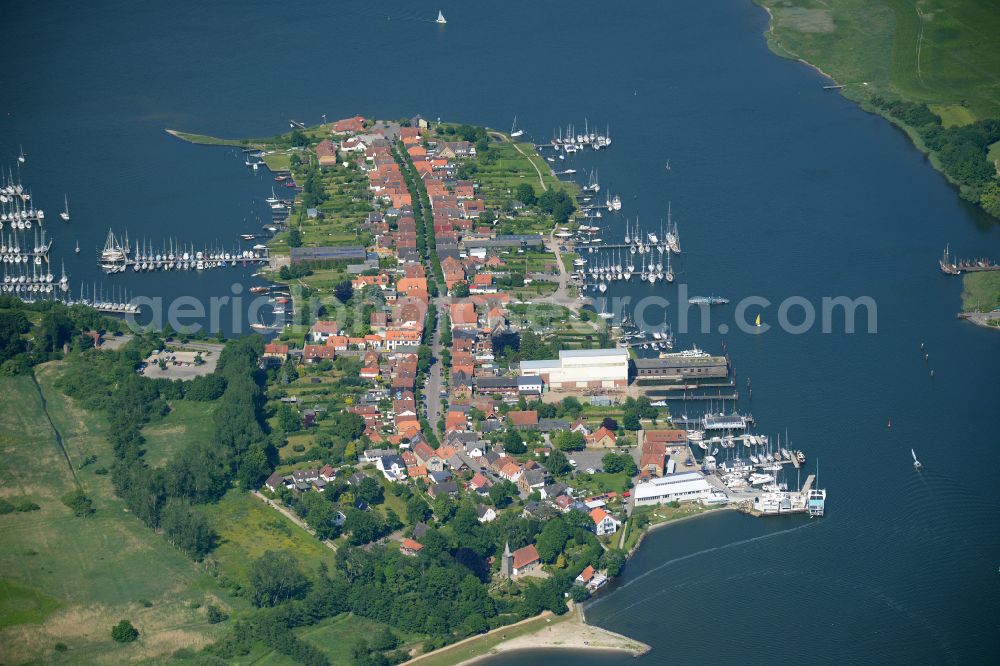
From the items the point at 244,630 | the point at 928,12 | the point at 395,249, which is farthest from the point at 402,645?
the point at 928,12

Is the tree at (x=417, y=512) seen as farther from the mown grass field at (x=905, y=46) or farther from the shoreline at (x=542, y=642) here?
the mown grass field at (x=905, y=46)

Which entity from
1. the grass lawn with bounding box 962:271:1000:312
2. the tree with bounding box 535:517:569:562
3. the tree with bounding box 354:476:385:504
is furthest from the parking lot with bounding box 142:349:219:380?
the grass lawn with bounding box 962:271:1000:312

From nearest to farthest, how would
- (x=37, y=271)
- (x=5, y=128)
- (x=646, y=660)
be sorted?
(x=646, y=660) < (x=37, y=271) < (x=5, y=128)

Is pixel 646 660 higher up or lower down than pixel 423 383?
lower down

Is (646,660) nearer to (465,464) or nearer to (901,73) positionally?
(465,464)

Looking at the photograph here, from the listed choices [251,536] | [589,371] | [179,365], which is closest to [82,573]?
[251,536]

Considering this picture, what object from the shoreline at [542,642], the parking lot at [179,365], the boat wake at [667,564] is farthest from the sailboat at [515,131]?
the shoreline at [542,642]

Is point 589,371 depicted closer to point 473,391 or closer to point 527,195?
point 473,391
